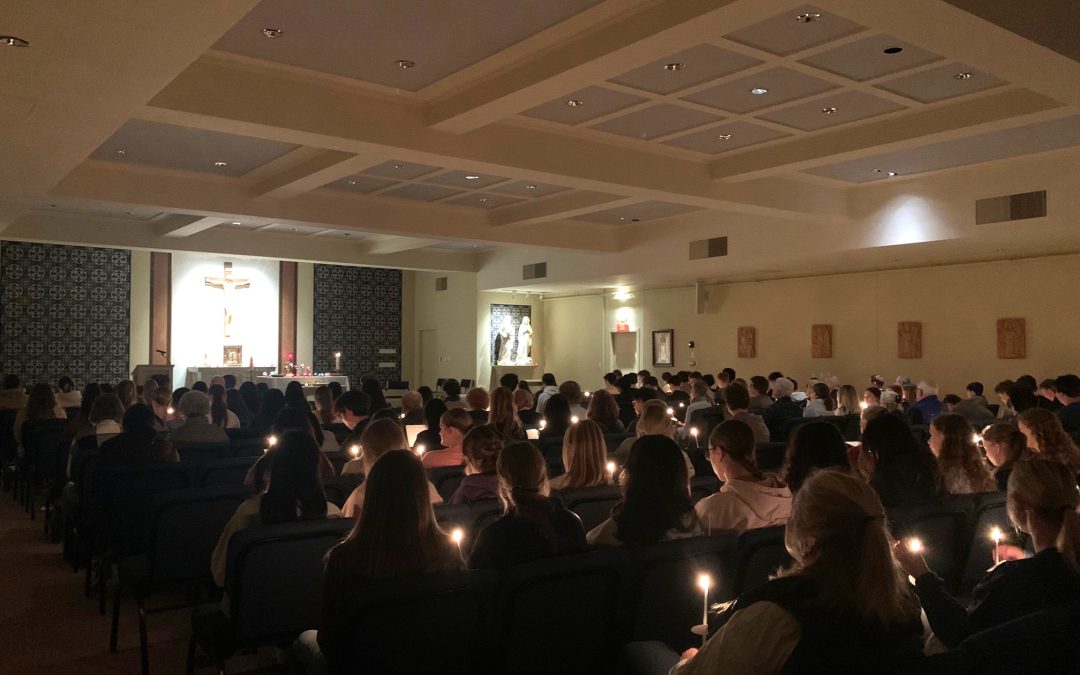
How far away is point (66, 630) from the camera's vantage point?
466 cm

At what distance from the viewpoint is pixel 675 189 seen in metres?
9.51

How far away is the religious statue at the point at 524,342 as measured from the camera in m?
19.6

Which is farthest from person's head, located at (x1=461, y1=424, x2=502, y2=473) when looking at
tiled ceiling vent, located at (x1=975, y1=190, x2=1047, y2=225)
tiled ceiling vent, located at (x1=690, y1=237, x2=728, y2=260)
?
tiled ceiling vent, located at (x1=690, y1=237, x2=728, y2=260)

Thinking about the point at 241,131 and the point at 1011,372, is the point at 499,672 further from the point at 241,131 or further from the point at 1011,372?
the point at 1011,372

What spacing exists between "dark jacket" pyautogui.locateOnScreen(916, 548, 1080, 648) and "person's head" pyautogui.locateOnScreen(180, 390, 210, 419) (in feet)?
19.1

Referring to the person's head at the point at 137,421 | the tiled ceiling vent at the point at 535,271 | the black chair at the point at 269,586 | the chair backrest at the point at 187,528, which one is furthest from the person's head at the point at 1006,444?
the tiled ceiling vent at the point at 535,271

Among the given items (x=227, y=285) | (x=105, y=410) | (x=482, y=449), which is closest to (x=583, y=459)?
(x=482, y=449)

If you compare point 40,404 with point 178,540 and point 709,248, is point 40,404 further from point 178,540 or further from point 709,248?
point 709,248

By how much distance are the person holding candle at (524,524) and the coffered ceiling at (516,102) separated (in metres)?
2.60

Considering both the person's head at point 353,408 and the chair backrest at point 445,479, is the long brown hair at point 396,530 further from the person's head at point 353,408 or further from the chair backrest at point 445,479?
the person's head at point 353,408

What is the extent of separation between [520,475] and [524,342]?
54.2ft

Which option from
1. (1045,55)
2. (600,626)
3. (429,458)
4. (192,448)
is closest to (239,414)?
(192,448)

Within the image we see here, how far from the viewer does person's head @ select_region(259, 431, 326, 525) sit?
356 cm

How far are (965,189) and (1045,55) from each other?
5.42 metres
